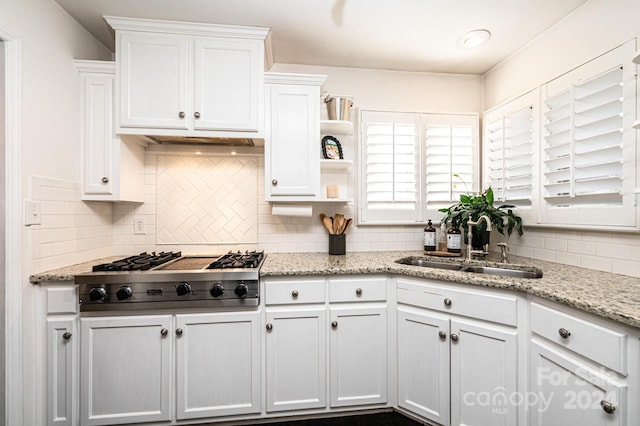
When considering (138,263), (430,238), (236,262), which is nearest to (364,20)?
(430,238)

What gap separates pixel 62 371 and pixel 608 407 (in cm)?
248

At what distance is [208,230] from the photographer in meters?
2.37

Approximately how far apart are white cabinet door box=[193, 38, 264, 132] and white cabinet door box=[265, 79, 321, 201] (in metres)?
0.14

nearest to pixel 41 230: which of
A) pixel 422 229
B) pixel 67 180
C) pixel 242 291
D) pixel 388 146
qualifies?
pixel 67 180

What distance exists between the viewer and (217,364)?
172 cm

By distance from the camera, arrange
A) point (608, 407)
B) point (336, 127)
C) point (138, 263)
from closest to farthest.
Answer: point (608, 407)
point (138, 263)
point (336, 127)

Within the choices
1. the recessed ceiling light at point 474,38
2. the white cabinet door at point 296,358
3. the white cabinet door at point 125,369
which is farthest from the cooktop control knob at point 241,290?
the recessed ceiling light at point 474,38

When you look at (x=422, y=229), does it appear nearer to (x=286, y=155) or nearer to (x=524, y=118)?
(x=524, y=118)

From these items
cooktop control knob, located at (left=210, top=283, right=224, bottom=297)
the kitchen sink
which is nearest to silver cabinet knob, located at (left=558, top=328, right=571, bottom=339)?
the kitchen sink

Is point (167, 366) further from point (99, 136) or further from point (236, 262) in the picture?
point (99, 136)

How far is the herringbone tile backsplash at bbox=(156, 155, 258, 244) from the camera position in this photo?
7.70ft

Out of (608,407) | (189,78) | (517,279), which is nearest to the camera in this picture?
(608,407)

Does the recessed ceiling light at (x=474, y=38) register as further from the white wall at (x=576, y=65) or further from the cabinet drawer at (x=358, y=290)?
the cabinet drawer at (x=358, y=290)

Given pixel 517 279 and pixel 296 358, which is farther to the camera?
pixel 296 358
